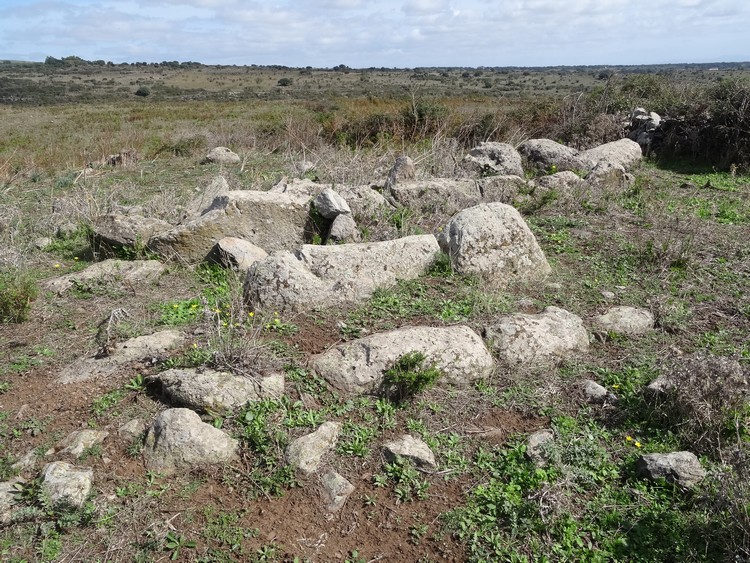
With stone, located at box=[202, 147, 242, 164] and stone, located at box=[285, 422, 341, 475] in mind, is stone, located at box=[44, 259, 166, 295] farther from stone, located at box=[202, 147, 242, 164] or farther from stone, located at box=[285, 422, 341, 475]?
stone, located at box=[202, 147, 242, 164]

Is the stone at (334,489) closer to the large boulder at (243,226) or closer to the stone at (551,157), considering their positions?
the large boulder at (243,226)

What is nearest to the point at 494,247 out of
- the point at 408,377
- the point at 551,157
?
the point at 408,377

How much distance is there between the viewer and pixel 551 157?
34.0 ft

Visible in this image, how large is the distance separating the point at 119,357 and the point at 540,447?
304 cm

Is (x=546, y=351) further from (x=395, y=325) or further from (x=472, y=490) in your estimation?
(x=472, y=490)

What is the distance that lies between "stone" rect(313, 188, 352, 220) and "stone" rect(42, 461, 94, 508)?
13.2 ft

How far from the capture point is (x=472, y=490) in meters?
3.39

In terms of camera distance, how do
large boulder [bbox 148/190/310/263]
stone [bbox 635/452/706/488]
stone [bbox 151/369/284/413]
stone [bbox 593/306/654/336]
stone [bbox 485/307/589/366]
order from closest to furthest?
stone [bbox 635/452/706/488], stone [bbox 151/369/284/413], stone [bbox 485/307/589/366], stone [bbox 593/306/654/336], large boulder [bbox 148/190/310/263]

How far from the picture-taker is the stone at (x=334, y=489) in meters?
3.33

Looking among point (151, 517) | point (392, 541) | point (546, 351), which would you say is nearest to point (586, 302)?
point (546, 351)

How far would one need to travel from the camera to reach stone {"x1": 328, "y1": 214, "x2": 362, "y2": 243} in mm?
6551

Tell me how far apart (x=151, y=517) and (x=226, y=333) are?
151 centimetres

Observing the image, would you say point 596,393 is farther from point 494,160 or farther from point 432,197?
point 494,160

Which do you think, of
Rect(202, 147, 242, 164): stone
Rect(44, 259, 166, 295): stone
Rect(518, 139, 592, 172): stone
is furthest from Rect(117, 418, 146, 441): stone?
Rect(202, 147, 242, 164): stone
